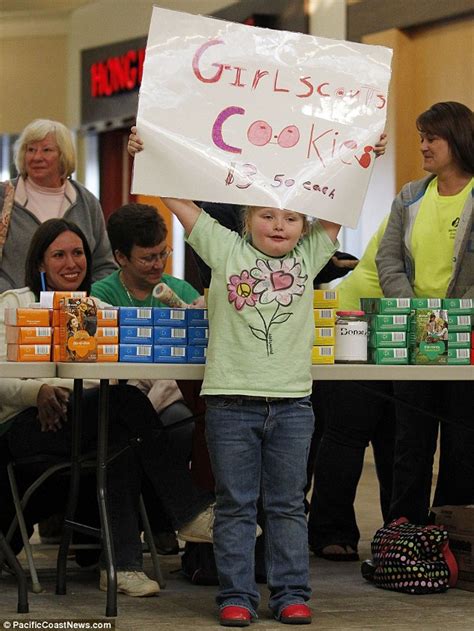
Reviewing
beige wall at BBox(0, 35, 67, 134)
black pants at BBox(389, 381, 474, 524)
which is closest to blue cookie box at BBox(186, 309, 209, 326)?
black pants at BBox(389, 381, 474, 524)

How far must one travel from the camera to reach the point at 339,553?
197 inches

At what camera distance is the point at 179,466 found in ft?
13.8

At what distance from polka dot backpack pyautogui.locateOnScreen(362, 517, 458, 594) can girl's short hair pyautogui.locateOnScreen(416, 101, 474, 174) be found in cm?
129

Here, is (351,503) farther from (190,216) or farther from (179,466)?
(190,216)

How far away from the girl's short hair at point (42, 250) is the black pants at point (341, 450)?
1031 millimetres

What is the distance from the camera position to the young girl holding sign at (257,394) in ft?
12.2

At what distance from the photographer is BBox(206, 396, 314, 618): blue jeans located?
12.3 feet

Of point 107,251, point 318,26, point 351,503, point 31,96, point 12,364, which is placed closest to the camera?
point 12,364

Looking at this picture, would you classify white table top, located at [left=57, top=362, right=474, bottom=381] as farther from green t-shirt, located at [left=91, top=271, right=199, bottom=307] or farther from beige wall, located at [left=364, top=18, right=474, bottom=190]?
beige wall, located at [left=364, top=18, right=474, bottom=190]

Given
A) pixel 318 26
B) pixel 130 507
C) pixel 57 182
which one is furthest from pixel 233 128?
pixel 318 26

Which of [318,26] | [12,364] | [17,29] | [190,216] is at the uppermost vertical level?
[17,29]

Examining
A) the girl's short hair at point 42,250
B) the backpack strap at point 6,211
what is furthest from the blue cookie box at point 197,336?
the backpack strap at point 6,211

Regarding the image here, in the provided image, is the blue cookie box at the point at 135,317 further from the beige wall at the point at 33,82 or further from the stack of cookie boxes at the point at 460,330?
the beige wall at the point at 33,82

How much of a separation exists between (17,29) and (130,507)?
34.0 feet
